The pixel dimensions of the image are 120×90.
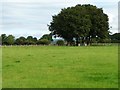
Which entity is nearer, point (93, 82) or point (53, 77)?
point (93, 82)

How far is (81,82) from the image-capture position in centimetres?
1622

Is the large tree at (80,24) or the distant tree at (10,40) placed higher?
the large tree at (80,24)

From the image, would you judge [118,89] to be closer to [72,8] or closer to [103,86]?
[103,86]

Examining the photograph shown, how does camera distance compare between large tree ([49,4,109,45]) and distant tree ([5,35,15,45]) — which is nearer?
large tree ([49,4,109,45])

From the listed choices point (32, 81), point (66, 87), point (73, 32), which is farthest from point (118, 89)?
point (73, 32)

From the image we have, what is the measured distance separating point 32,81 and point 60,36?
289 ft

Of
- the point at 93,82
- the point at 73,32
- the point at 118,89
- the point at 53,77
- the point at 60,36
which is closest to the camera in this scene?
the point at 118,89

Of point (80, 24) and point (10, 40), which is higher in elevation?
point (80, 24)

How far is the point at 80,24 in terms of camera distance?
3915 inches

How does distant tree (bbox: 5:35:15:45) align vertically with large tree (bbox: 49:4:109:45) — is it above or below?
below

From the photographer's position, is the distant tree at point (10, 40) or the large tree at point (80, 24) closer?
the large tree at point (80, 24)

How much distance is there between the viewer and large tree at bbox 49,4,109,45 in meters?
98.8

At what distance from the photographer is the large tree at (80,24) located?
98.8 metres

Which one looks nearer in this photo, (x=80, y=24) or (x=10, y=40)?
(x=80, y=24)
